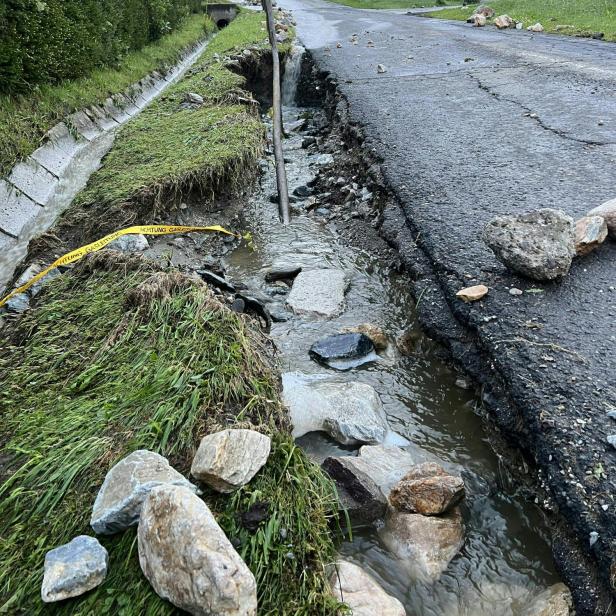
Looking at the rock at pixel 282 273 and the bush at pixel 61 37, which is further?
the bush at pixel 61 37

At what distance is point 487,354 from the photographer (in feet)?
8.68

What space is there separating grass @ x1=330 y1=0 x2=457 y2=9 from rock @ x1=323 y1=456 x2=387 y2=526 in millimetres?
28614

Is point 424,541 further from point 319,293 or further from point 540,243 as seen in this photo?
point 319,293

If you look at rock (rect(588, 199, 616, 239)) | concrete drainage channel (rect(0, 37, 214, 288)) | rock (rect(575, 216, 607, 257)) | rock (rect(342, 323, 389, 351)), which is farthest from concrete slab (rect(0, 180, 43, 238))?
rock (rect(588, 199, 616, 239))

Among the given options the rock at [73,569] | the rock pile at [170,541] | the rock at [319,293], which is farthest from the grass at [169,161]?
the rock at [73,569]

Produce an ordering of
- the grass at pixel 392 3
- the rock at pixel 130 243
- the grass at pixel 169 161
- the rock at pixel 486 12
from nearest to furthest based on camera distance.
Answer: the rock at pixel 130 243 < the grass at pixel 169 161 < the rock at pixel 486 12 < the grass at pixel 392 3

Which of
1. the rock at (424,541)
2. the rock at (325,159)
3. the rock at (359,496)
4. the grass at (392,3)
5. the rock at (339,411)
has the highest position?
the rock at (359,496)

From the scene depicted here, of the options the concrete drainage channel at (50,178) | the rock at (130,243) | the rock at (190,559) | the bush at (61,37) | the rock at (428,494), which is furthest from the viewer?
the bush at (61,37)

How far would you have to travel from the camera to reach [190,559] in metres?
1.54

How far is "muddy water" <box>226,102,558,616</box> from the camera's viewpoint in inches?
78.9

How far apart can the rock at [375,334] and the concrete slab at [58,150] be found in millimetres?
4298

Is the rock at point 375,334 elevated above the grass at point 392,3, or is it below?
above

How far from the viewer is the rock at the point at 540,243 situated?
2723 millimetres

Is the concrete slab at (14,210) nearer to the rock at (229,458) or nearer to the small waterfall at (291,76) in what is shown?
the rock at (229,458)
